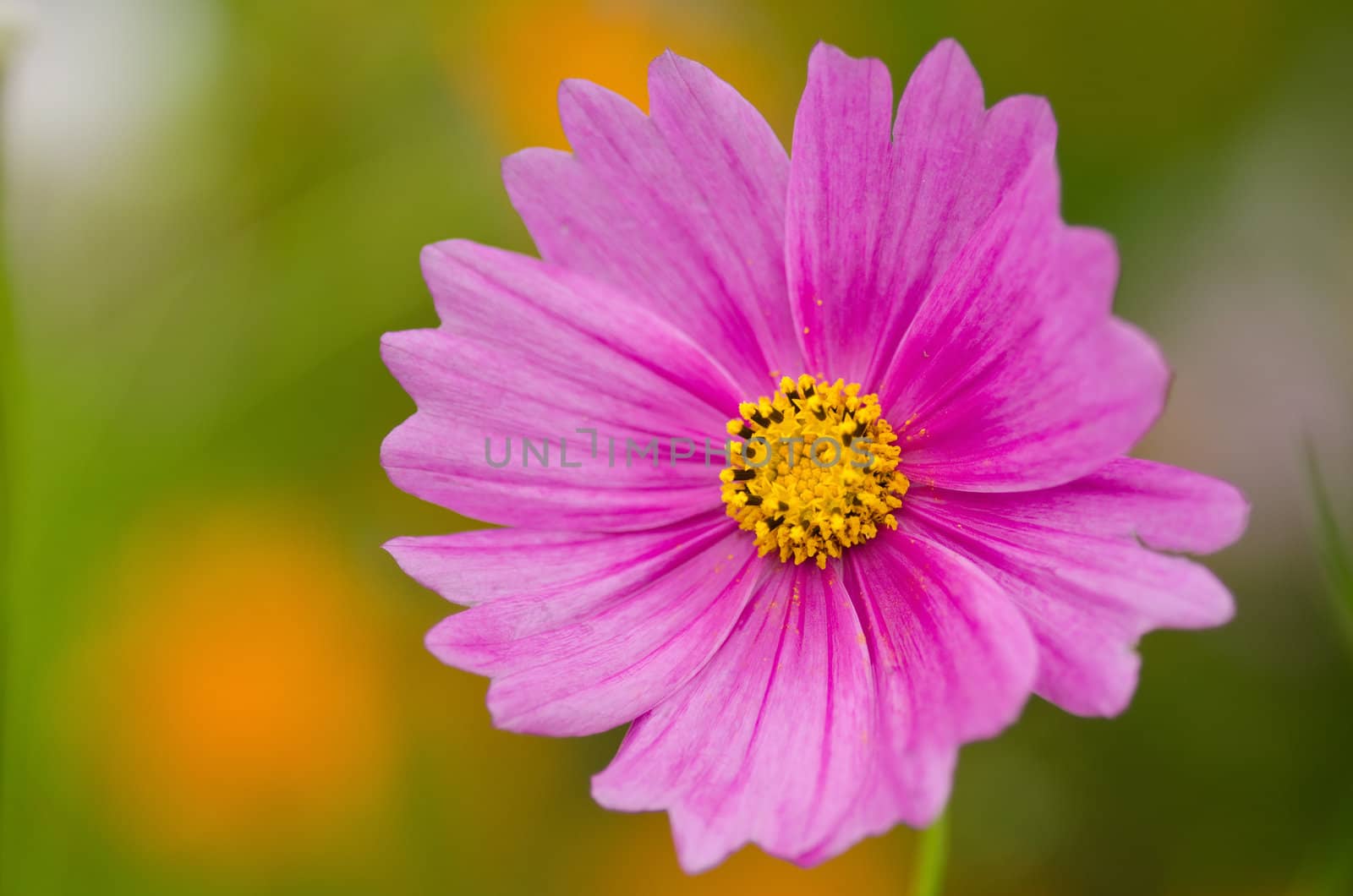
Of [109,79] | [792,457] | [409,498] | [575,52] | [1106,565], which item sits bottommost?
[1106,565]

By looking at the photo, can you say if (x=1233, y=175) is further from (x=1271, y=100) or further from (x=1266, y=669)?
(x=1266, y=669)

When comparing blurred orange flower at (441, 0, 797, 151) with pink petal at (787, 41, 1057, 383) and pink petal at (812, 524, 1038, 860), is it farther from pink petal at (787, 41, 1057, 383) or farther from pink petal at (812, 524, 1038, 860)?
pink petal at (812, 524, 1038, 860)

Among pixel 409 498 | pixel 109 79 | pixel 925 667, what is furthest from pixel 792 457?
pixel 109 79

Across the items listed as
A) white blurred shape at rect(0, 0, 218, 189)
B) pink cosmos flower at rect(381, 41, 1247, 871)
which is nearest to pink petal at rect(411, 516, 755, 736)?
pink cosmos flower at rect(381, 41, 1247, 871)

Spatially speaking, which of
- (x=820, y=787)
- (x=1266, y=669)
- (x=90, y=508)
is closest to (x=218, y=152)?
(x=90, y=508)

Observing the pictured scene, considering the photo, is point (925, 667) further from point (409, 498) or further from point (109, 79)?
point (109, 79)

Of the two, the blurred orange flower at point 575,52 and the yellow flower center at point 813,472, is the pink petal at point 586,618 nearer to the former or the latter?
the yellow flower center at point 813,472
